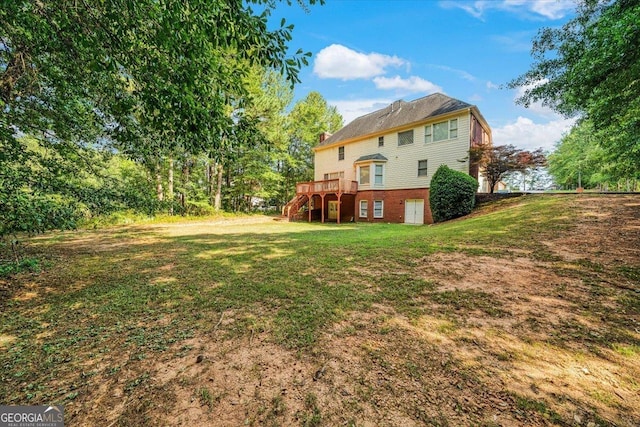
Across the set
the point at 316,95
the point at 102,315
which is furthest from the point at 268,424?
the point at 316,95

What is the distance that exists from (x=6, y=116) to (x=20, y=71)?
2.82 feet

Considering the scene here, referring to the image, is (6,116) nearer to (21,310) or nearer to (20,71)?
(20,71)

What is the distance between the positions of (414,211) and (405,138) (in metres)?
5.05

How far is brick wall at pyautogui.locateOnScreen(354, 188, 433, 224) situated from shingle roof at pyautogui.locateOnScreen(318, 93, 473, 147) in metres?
4.55

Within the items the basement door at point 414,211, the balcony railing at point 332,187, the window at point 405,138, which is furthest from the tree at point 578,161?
the balcony railing at point 332,187

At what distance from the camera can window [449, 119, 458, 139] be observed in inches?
583

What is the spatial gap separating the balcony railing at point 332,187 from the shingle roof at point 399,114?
4220 millimetres

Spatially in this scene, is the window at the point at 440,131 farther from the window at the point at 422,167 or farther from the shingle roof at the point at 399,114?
the window at the point at 422,167

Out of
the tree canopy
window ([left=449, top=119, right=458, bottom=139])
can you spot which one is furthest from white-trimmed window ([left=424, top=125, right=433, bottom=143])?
the tree canopy

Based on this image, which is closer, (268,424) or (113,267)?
(268,424)

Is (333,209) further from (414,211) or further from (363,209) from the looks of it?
(414,211)

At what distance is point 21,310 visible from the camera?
362 centimetres

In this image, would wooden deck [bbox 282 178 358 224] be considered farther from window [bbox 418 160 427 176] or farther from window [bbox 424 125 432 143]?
window [bbox 424 125 432 143]

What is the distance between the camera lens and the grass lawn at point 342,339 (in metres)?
1.90
